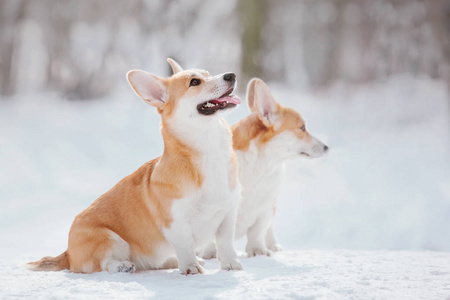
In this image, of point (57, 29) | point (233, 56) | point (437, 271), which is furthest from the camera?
point (57, 29)

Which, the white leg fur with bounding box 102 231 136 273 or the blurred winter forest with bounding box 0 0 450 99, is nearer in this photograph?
the white leg fur with bounding box 102 231 136 273

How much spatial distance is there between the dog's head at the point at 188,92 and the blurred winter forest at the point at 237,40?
574cm

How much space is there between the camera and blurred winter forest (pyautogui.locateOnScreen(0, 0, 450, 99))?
8.84m

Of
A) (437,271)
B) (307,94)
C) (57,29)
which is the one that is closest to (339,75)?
(307,94)

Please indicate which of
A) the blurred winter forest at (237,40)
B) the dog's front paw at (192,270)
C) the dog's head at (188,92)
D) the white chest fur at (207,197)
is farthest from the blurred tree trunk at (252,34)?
the dog's front paw at (192,270)

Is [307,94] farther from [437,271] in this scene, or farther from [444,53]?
[437,271]

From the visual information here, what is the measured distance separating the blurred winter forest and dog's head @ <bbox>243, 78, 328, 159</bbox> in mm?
4894

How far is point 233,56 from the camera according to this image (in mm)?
8766

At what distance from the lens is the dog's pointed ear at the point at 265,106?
3719mm

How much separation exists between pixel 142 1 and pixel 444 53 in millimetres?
5468

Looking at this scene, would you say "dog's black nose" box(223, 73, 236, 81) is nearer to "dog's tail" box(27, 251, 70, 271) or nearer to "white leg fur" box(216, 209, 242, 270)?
"white leg fur" box(216, 209, 242, 270)

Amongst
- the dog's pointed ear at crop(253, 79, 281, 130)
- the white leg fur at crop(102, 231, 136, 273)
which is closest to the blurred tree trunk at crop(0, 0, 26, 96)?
the dog's pointed ear at crop(253, 79, 281, 130)

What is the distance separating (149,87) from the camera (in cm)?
298

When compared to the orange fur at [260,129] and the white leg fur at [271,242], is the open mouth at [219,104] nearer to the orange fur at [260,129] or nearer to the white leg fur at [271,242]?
the orange fur at [260,129]
